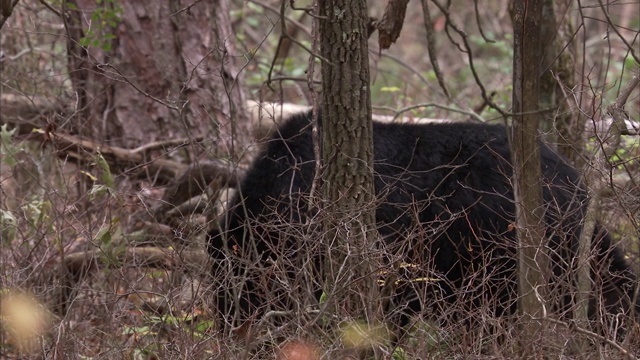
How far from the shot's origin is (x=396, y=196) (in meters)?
5.38

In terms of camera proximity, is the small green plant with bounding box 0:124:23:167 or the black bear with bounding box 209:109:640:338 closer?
the black bear with bounding box 209:109:640:338

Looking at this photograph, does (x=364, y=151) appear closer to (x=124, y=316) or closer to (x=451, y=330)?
(x=451, y=330)

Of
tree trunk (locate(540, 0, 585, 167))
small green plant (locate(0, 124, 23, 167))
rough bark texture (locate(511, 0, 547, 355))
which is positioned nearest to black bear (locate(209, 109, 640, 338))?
rough bark texture (locate(511, 0, 547, 355))

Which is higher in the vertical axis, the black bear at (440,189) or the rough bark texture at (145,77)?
the rough bark texture at (145,77)

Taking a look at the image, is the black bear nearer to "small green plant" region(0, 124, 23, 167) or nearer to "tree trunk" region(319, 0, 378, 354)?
"tree trunk" region(319, 0, 378, 354)

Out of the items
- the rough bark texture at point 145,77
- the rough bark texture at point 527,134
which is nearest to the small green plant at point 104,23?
the rough bark texture at point 145,77

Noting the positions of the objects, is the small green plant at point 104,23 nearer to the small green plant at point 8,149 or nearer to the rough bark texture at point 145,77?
the rough bark texture at point 145,77

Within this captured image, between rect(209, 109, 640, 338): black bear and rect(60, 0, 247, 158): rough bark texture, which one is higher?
rect(60, 0, 247, 158): rough bark texture

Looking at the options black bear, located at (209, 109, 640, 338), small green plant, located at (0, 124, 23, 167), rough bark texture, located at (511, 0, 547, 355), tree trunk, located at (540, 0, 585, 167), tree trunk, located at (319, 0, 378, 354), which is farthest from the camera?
tree trunk, located at (540, 0, 585, 167)

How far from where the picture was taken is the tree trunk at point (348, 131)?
4113 millimetres

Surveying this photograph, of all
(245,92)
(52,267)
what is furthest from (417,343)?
(245,92)

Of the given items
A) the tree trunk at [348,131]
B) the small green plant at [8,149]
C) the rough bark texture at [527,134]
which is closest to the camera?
the tree trunk at [348,131]

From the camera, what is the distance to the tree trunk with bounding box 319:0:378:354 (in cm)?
411

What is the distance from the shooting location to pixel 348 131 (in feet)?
14.2
